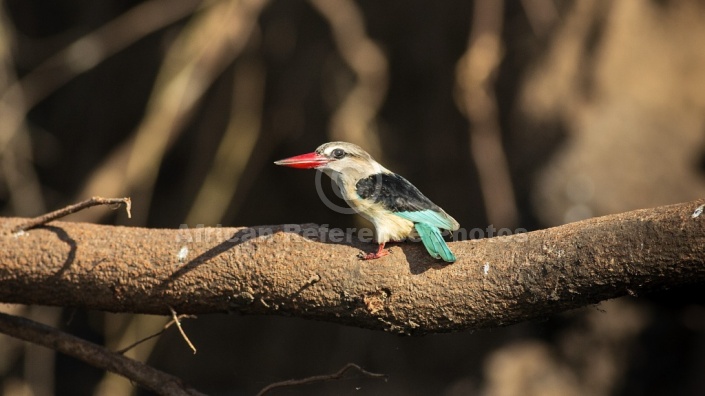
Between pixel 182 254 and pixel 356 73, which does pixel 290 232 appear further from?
pixel 356 73

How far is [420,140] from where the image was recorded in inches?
180

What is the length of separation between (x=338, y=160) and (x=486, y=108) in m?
1.64

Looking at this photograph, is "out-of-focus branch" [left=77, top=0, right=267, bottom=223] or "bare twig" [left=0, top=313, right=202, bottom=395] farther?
"out-of-focus branch" [left=77, top=0, right=267, bottom=223]

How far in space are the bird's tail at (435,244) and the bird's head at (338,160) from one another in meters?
0.56

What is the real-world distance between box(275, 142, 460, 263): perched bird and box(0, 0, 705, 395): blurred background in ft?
4.91

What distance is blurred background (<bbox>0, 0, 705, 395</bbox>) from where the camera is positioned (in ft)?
13.6

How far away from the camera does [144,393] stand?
5.47 meters

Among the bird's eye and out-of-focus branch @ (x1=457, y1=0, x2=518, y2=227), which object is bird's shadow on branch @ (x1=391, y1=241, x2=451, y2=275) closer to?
the bird's eye

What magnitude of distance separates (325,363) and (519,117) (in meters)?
1.75

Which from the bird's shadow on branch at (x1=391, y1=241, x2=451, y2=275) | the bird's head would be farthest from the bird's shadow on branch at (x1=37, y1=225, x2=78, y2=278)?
the bird's shadow on branch at (x1=391, y1=241, x2=451, y2=275)

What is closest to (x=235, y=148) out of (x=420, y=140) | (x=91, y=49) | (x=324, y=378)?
(x=91, y=49)

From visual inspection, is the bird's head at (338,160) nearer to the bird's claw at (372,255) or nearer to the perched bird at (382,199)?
the perched bird at (382,199)

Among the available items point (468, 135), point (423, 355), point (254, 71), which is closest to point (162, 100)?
point (254, 71)

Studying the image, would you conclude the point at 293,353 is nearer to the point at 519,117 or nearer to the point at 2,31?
the point at 519,117
